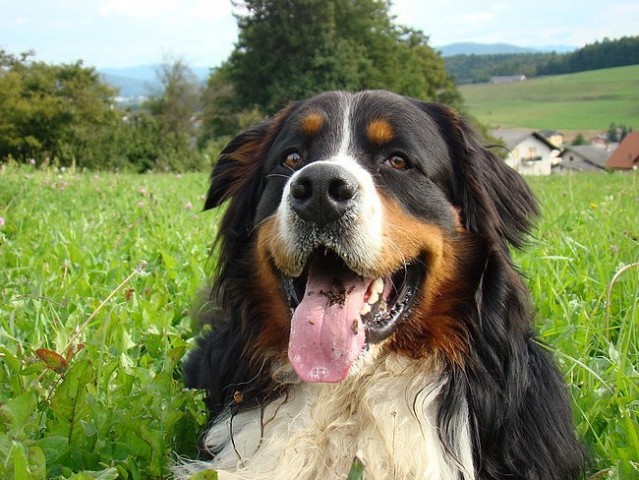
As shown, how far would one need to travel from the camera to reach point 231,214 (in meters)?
3.05

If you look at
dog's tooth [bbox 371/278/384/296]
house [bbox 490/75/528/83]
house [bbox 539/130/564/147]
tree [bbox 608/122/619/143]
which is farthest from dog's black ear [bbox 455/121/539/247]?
house [bbox 490/75/528/83]

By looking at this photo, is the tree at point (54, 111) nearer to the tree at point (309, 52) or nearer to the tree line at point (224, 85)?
the tree line at point (224, 85)

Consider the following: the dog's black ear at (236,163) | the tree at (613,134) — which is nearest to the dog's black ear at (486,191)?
the dog's black ear at (236,163)

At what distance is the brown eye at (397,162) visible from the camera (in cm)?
269

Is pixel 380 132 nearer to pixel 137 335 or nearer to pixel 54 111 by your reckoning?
pixel 137 335

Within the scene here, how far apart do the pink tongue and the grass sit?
0.61 m

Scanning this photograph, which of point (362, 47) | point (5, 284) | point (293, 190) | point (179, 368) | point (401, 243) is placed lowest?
point (179, 368)

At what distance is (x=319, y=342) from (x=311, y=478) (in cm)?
53

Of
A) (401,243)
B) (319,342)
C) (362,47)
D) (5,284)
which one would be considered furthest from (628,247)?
(362,47)

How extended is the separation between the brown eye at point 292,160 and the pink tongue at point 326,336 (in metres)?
0.65

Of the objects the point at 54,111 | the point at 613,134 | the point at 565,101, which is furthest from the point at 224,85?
the point at 565,101

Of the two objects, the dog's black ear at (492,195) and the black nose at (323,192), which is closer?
the black nose at (323,192)

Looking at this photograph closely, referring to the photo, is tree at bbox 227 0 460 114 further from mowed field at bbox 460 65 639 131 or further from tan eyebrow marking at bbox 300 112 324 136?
tan eyebrow marking at bbox 300 112 324 136

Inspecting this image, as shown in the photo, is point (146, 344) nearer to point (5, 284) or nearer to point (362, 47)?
point (5, 284)
